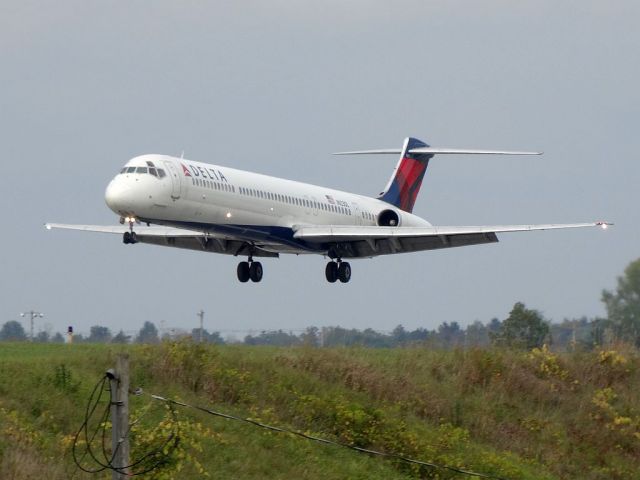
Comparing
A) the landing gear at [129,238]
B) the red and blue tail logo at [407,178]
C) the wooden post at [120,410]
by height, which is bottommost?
Result: the wooden post at [120,410]

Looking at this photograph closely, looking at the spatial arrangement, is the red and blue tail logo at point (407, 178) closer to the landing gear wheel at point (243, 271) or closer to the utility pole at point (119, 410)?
the landing gear wheel at point (243, 271)

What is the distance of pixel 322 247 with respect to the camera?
46.1 m

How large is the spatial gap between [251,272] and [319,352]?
13.2 metres

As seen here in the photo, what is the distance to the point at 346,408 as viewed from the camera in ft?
96.3

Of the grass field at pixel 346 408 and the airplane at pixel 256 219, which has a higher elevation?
the airplane at pixel 256 219

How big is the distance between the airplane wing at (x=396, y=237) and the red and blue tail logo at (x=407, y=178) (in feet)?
21.6

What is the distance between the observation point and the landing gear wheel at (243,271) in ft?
151

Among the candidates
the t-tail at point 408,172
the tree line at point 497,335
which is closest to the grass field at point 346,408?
the tree line at point 497,335

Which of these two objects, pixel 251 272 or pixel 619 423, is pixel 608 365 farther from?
pixel 251 272

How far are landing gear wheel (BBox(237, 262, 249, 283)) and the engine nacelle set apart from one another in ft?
21.1

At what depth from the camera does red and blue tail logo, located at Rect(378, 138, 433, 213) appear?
176 feet

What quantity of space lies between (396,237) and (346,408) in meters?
16.9

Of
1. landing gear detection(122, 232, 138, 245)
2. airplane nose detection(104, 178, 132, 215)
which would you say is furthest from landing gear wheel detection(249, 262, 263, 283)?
airplane nose detection(104, 178, 132, 215)

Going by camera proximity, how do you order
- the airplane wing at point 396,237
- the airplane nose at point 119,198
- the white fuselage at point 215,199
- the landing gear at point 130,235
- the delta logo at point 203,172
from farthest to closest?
the airplane wing at point 396,237 < the delta logo at point 203,172 < the landing gear at point 130,235 < the white fuselage at point 215,199 < the airplane nose at point 119,198
